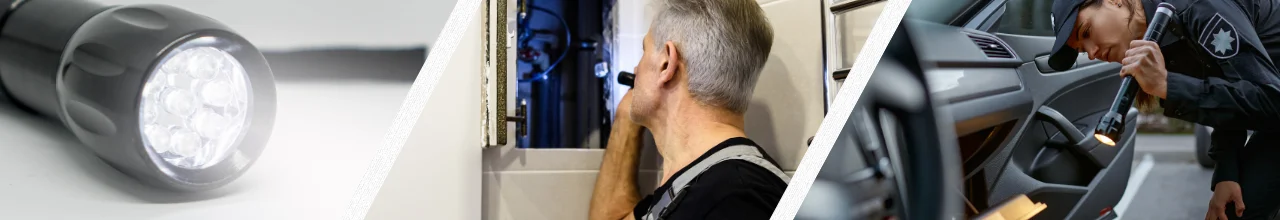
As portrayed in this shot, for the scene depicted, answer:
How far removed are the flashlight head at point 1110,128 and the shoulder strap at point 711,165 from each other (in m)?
0.40

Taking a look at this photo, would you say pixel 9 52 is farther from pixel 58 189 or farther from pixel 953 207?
pixel 953 207

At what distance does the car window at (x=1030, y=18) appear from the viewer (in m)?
0.68

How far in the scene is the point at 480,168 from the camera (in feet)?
3.83

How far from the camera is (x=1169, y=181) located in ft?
2.08

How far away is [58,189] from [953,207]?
0.72m

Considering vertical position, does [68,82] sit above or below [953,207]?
above

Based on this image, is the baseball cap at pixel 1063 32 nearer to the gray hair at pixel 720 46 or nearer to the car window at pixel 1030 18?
the car window at pixel 1030 18

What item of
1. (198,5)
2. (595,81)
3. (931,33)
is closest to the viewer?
(198,5)

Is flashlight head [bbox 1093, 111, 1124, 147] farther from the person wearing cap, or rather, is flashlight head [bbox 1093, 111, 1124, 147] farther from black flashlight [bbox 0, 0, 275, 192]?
black flashlight [bbox 0, 0, 275, 192]

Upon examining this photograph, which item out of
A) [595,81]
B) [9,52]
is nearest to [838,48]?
[595,81]

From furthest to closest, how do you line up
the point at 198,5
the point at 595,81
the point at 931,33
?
the point at 595,81
the point at 931,33
the point at 198,5

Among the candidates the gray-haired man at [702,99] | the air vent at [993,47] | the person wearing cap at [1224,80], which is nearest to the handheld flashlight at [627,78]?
the gray-haired man at [702,99]

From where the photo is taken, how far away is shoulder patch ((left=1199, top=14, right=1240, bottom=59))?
0.62 m

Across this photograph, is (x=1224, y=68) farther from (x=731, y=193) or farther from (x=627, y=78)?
(x=627, y=78)
